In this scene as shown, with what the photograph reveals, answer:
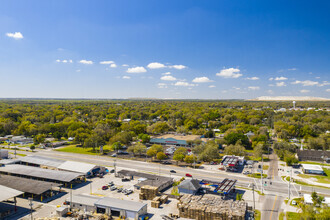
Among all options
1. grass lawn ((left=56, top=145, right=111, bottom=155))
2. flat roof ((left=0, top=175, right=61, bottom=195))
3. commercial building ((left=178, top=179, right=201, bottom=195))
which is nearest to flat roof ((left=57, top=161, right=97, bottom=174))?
flat roof ((left=0, top=175, right=61, bottom=195))

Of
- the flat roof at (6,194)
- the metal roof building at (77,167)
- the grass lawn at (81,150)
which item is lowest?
the grass lawn at (81,150)

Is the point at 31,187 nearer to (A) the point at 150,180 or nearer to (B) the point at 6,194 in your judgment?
(B) the point at 6,194

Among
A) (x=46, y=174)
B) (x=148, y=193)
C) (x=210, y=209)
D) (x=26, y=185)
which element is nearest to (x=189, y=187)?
(x=148, y=193)

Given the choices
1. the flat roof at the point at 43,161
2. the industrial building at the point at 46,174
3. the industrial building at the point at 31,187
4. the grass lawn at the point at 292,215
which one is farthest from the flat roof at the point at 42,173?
the grass lawn at the point at 292,215

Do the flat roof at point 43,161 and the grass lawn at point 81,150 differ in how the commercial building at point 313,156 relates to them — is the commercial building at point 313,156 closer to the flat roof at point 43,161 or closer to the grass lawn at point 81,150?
the grass lawn at point 81,150

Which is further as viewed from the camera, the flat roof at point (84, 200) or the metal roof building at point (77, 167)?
the metal roof building at point (77, 167)

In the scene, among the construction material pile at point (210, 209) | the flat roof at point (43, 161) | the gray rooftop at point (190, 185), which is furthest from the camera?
the flat roof at point (43, 161)

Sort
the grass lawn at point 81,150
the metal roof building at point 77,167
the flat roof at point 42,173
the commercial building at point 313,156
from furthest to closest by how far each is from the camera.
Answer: the grass lawn at point 81,150
the commercial building at point 313,156
the metal roof building at point 77,167
the flat roof at point 42,173
